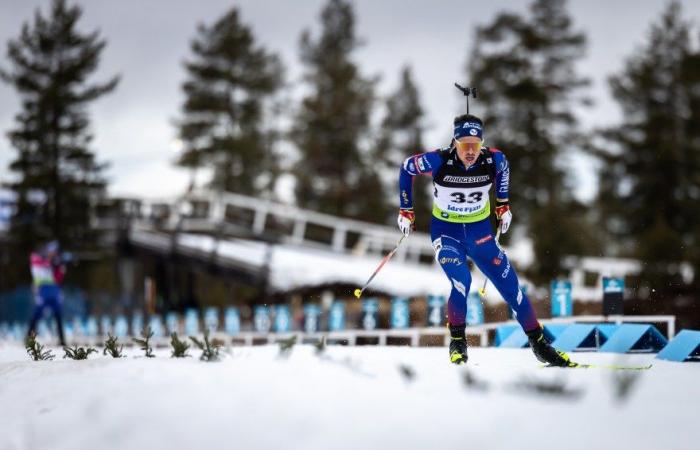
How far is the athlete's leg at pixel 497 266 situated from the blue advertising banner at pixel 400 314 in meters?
7.14

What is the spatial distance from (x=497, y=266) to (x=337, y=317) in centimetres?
973

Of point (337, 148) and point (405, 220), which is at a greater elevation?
point (337, 148)

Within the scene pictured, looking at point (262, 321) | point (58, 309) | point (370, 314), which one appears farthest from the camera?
point (262, 321)

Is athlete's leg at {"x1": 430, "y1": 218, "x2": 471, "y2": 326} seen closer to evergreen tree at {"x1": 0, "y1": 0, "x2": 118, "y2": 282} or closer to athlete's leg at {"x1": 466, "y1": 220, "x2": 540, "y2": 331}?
athlete's leg at {"x1": 466, "y1": 220, "x2": 540, "y2": 331}

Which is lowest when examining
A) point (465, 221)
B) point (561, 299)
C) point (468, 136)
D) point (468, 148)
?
point (561, 299)

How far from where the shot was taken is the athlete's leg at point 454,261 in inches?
275

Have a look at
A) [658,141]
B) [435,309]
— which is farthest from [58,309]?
[658,141]

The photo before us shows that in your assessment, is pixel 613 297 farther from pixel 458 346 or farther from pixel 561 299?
pixel 458 346

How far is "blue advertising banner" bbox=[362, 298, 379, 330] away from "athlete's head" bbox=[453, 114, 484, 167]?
28.2 ft

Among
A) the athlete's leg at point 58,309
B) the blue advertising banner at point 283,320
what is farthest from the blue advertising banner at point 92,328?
the athlete's leg at point 58,309

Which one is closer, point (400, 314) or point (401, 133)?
point (400, 314)

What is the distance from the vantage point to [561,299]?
11.2 metres

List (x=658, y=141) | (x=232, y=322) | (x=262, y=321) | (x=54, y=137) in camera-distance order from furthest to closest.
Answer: (x=54, y=137)
(x=658, y=141)
(x=232, y=322)
(x=262, y=321)

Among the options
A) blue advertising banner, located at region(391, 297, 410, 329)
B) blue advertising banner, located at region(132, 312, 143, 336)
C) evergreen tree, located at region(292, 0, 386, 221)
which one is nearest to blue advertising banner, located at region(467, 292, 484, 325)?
blue advertising banner, located at region(391, 297, 410, 329)
